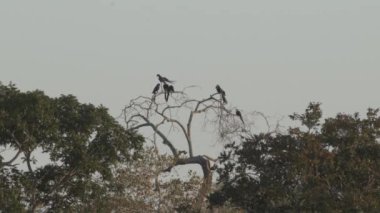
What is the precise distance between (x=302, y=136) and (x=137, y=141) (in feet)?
16.7

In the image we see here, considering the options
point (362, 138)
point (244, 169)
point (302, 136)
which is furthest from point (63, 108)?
point (362, 138)

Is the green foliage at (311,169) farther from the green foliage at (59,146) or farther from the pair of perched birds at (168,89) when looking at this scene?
the pair of perched birds at (168,89)

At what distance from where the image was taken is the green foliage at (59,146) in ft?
57.9

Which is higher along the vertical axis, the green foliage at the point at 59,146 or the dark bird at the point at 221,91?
the dark bird at the point at 221,91

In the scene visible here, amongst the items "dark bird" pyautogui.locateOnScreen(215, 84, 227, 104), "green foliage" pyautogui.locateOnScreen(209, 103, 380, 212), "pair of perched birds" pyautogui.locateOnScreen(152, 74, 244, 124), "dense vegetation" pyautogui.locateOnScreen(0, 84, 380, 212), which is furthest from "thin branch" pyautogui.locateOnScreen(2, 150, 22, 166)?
"dark bird" pyautogui.locateOnScreen(215, 84, 227, 104)

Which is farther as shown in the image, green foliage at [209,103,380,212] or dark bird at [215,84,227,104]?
dark bird at [215,84,227,104]

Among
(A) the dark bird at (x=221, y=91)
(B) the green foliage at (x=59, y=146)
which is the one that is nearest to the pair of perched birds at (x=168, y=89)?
(A) the dark bird at (x=221, y=91)

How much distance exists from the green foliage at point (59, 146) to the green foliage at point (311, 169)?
3336mm

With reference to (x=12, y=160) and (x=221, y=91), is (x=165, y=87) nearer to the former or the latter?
(x=221, y=91)

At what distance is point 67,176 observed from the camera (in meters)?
18.9

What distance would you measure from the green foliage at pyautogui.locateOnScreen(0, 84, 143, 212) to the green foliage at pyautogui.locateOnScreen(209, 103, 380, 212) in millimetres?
3336

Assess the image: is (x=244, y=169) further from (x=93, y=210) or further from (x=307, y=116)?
(x=93, y=210)

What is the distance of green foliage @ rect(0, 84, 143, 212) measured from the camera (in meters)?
17.6

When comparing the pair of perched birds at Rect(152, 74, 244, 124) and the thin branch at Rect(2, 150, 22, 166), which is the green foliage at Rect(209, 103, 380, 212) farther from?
the pair of perched birds at Rect(152, 74, 244, 124)
